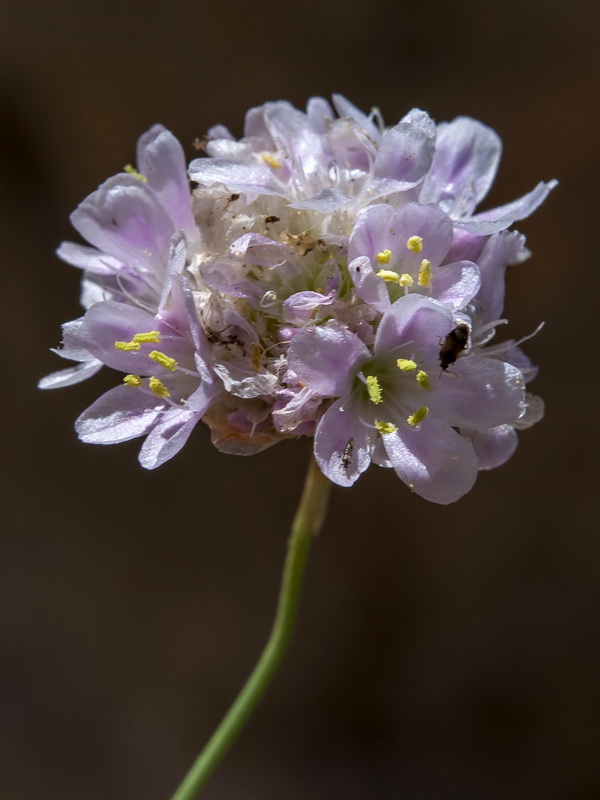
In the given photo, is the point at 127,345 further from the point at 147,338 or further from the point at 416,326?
the point at 416,326

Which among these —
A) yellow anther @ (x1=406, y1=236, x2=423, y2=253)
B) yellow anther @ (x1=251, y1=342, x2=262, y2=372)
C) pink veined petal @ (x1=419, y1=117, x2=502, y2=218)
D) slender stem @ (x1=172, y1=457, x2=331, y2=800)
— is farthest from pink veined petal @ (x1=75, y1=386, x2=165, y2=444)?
pink veined petal @ (x1=419, y1=117, x2=502, y2=218)

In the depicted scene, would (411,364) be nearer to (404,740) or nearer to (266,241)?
(266,241)

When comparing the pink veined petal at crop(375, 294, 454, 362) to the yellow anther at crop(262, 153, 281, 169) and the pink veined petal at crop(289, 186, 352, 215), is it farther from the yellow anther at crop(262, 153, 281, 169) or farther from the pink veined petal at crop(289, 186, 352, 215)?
the yellow anther at crop(262, 153, 281, 169)

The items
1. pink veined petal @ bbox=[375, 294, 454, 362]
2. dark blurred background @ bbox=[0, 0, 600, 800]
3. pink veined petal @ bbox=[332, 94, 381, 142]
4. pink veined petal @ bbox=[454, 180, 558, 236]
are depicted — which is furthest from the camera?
dark blurred background @ bbox=[0, 0, 600, 800]

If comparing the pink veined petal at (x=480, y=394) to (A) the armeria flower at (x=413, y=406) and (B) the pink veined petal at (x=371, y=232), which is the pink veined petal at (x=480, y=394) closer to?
(A) the armeria flower at (x=413, y=406)

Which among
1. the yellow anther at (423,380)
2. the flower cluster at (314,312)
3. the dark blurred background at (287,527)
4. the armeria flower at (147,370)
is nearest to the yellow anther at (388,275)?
the flower cluster at (314,312)

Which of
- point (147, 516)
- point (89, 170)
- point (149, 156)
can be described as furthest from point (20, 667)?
point (149, 156)

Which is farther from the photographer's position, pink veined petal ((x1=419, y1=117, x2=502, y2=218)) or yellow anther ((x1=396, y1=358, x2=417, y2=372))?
pink veined petal ((x1=419, y1=117, x2=502, y2=218))
